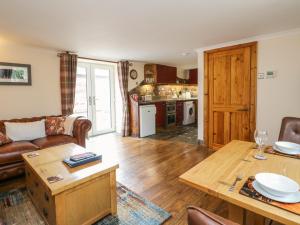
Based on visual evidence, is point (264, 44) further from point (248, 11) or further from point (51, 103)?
point (51, 103)

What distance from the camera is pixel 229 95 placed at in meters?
3.52

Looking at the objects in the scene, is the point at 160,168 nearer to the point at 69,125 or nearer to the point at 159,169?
the point at 159,169

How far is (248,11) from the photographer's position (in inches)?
84.1

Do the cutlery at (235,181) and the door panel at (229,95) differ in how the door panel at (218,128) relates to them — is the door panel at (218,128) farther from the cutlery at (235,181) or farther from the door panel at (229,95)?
the cutlery at (235,181)

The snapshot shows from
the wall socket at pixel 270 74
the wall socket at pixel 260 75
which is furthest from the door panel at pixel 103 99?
the wall socket at pixel 270 74

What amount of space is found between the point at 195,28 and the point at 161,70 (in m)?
3.41

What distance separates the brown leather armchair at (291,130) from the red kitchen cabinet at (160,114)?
3.91m

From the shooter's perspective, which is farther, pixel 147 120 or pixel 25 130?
pixel 147 120

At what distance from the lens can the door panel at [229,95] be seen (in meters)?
3.33

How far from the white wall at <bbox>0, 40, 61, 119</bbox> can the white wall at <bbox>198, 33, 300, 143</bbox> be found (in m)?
3.67

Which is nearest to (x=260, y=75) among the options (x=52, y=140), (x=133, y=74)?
(x=133, y=74)

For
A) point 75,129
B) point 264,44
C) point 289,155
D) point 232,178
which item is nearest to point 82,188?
point 232,178

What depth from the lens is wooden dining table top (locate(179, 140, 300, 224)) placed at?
2.57ft

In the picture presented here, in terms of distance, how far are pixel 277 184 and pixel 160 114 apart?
4842 millimetres
